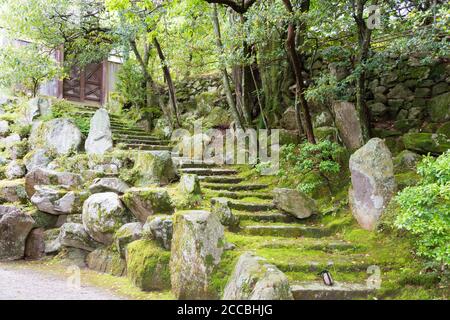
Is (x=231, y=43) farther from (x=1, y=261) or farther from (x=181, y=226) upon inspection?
(x=1, y=261)

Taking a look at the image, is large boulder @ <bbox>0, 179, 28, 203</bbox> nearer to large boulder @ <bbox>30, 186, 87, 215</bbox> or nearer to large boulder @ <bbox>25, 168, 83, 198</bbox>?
large boulder @ <bbox>25, 168, 83, 198</bbox>

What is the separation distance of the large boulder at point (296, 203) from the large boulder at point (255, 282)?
86.4 inches

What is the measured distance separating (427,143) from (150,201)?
5.47 m

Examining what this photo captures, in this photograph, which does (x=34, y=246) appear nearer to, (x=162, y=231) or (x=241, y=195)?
(x=162, y=231)

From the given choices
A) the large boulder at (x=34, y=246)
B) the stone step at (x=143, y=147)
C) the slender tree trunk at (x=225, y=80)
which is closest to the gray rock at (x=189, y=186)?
the large boulder at (x=34, y=246)

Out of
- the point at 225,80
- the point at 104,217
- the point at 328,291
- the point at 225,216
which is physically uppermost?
the point at 225,80

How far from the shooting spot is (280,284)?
3584 mm

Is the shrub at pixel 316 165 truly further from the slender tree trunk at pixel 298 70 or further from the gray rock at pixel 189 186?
the gray rock at pixel 189 186

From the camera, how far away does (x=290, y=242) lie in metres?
5.50

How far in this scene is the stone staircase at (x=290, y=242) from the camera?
14.1 ft

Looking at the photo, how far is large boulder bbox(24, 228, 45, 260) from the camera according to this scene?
716 centimetres

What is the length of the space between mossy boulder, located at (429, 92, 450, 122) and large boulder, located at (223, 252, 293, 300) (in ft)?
19.4

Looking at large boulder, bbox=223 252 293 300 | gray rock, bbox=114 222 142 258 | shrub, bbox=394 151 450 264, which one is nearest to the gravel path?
gray rock, bbox=114 222 142 258

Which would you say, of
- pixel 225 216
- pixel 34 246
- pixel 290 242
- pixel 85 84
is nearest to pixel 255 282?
pixel 290 242
